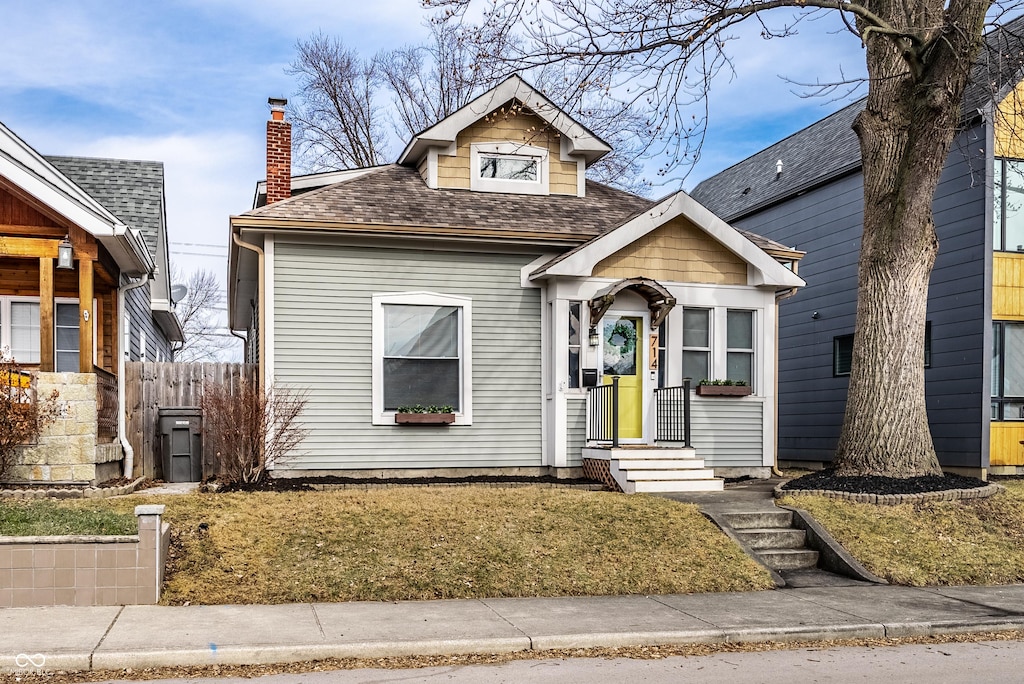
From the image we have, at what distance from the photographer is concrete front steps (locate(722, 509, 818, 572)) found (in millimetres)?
10641

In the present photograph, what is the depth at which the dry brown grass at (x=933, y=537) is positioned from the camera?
1022cm

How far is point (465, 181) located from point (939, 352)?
8545mm

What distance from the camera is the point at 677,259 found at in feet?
48.9

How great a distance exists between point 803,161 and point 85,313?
1525 cm

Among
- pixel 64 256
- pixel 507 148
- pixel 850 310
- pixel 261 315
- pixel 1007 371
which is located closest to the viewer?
pixel 64 256

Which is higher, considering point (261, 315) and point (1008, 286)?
point (1008, 286)

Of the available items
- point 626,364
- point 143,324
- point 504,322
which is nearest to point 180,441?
point 504,322

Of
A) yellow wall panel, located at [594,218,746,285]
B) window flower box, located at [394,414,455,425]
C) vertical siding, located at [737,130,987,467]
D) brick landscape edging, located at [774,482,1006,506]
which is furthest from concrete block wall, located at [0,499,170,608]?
vertical siding, located at [737,130,987,467]

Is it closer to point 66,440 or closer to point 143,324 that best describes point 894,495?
point 66,440

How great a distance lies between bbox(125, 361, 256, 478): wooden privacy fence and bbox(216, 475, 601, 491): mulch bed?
210cm

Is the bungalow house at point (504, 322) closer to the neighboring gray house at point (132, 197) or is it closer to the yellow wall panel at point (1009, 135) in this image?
the neighboring gray house at point (132, 197)

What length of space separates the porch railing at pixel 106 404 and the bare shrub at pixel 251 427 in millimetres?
1262

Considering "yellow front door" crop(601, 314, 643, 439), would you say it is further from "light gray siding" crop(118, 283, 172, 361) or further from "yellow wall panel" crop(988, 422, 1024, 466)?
"light gray siding" crop(118, 283, 172, 361)

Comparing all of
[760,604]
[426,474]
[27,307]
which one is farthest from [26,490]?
[760,604]
